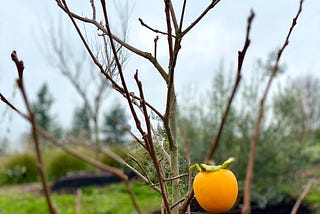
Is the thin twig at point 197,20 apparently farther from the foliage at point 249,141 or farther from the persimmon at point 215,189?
the foliage at point 249,141

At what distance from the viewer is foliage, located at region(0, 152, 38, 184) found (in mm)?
10859

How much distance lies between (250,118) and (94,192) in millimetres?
2856

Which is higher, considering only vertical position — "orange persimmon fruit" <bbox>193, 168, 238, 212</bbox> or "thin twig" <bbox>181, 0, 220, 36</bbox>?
"thin twig" <bbox>181, 0, 220, 36</bbox>

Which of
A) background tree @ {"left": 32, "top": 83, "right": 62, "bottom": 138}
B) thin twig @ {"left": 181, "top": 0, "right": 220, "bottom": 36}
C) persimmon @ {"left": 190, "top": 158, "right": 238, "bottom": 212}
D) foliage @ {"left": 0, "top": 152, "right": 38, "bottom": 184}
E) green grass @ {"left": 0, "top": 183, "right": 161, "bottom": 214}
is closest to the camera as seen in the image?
persimmon @ {"left": 190, "top": 158, "right": 238, "bottom": 212}

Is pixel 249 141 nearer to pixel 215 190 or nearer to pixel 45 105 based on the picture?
pixel 215 190

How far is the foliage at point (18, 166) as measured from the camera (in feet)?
35.6

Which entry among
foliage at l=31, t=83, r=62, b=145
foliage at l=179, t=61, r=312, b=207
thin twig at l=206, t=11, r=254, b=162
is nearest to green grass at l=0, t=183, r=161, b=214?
foliage at l=179, t=61, r=312, b=207

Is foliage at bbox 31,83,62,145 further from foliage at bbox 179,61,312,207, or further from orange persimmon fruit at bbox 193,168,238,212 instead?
orange persimmon fruit at bbox 193,168,238,212

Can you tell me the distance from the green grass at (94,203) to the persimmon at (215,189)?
4900 mm

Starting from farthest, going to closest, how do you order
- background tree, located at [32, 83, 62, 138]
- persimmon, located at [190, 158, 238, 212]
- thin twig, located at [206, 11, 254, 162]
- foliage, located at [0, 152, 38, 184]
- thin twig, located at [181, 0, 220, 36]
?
background tree, located at [32, 83, 62, 138] → foliage, located at [0, 152, 38, 184] → thin twig, located at [181, 0, 220, 36] → persimmon, located at [190, 158, 238, 212] → thin twig, located at [206, 11, 254, 162]

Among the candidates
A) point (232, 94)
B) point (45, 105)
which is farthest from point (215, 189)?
point (45, 105)

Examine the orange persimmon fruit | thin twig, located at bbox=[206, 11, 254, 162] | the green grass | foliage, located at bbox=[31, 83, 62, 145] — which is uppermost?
foliage, located at bbox=[31, 83, 62, 145]

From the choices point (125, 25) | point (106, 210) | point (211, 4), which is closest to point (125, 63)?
point (125, 25)

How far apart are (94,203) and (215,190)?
651 centimetres
